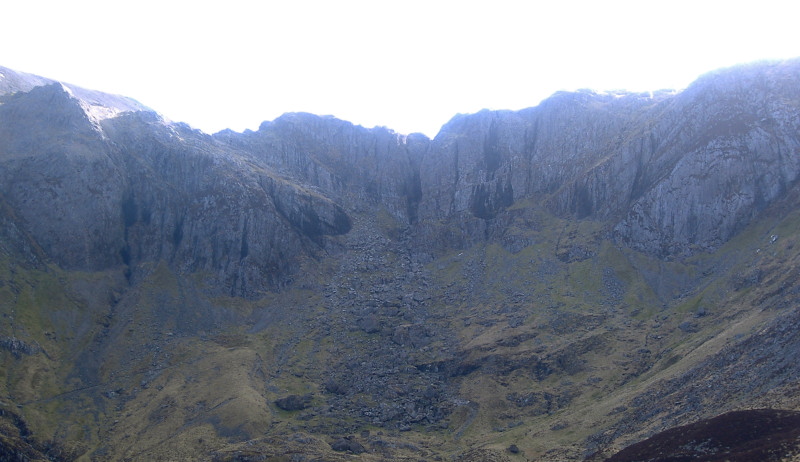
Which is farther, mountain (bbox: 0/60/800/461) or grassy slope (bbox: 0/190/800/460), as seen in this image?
grassy slope (bbox: 0/190/800/460)

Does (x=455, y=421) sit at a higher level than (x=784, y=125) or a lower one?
lower

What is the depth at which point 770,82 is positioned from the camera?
187 metres

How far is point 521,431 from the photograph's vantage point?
129m

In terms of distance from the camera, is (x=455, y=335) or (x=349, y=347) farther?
(x=455, y=335)

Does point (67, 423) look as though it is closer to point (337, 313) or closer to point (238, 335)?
point (238, 335)

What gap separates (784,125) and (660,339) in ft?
262

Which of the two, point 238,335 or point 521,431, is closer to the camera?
point 521,431

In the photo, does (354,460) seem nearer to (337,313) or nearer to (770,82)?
(337,313)

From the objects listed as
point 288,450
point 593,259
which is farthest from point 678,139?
point 288,450

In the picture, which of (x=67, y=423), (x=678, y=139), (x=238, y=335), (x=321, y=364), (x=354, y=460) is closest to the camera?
(x=354, y=460)

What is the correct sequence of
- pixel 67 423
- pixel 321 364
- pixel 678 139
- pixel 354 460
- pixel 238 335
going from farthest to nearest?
pixel 678 139, pixel 238 335, pixel 321 364, pixel 67 423, pixel 354 460

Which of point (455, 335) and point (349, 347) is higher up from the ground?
point (455, 335)

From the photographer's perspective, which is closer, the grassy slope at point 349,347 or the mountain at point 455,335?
the mountain at point 455,335

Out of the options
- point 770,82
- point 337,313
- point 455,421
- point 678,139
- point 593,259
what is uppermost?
point 770,82
